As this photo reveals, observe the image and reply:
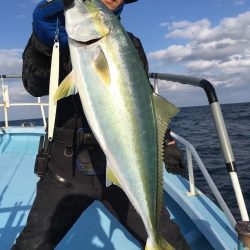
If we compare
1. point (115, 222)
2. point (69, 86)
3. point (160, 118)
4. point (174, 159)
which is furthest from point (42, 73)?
point (115, 222)

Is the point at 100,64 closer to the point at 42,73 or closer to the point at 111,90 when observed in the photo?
the point at 111,90

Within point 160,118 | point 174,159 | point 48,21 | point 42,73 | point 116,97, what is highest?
point 48,21

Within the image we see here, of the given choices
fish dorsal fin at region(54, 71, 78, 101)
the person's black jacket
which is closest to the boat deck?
the person's black jacket

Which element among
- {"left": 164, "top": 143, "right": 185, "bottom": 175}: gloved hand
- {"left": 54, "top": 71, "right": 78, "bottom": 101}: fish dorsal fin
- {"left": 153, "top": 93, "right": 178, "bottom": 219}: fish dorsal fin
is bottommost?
{"left": 164, "top": 143, "right": 185, "bottom": 175}: gloved hand

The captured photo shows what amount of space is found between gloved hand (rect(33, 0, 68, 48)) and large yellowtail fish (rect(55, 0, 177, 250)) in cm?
21

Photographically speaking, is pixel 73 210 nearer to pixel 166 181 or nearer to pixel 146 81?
pixel 146 81

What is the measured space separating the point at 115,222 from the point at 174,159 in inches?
79.4

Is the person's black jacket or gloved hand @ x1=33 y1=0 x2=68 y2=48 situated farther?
the person's black jacket

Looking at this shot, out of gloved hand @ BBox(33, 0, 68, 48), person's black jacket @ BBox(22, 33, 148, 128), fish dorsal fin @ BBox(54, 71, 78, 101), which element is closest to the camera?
fish dorsal fin @ BBox(54, 71, 78, 101)

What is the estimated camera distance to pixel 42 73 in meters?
2.66

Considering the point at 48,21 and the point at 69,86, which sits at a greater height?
the point at 48,21

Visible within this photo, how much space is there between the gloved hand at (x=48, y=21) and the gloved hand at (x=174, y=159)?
1.30 meters

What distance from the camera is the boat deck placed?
4.02m

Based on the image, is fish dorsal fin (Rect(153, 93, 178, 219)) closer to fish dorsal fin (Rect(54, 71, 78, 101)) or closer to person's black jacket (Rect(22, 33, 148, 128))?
fish dorsal fin (Rect(54, 71, 78, 101))
